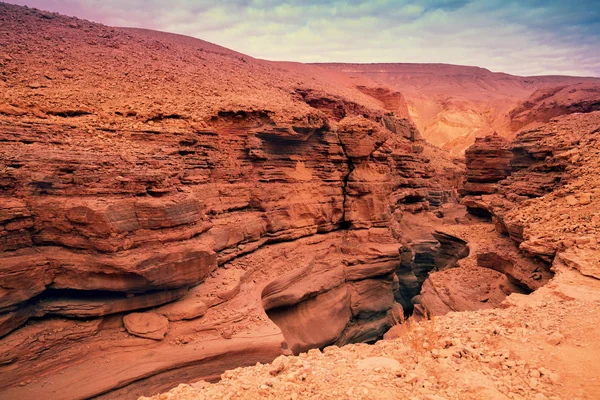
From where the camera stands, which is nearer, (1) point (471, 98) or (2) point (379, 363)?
(2) point (379, 363)

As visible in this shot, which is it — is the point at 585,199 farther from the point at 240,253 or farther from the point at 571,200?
the point at 240,253

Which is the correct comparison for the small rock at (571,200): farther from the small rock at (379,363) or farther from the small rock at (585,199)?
the small rock at (379,363)

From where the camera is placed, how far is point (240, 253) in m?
10.7

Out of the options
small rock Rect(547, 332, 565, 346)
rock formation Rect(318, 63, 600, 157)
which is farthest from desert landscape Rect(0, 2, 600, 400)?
rock formation Rect(318, 63, 600, 157)

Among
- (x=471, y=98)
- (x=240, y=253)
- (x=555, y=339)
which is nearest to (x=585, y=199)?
(x=555, y=339)

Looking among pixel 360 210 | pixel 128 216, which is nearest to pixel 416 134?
pixel 360 210

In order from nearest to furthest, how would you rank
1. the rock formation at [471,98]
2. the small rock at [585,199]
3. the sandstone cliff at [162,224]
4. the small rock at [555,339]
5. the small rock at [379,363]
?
the small rock at [379,363]
the small rock at [555,339]
the sandstone cliff at [162,224]
the small rock at [585,199]
the rock formation at [471,98]

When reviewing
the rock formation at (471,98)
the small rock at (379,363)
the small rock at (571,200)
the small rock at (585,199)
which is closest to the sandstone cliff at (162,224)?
the small rock at (379,363)

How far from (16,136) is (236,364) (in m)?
6.88

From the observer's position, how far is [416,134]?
36.4 m

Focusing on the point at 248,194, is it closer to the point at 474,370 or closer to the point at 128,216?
the point at 128,216

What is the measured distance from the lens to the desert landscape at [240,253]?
4191mm

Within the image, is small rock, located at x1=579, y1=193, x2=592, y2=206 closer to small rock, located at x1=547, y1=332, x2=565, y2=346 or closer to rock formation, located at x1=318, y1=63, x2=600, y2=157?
small rock, located at x1=547, y1=332, x2=565, y2=346

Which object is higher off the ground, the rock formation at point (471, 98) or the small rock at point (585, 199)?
the rock formation at point (471, 98)
